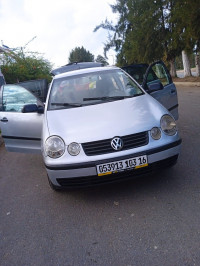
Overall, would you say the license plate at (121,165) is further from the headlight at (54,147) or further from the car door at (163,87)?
the car door at (163,87)

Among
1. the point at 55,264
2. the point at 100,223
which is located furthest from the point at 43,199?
the point at 55,264

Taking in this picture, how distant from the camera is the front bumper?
3.00 m

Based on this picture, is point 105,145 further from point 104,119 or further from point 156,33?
point 156,33

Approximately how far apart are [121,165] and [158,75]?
10.6 ft

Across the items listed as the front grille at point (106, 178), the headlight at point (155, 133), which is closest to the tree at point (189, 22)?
the headlight at point (155, 133)

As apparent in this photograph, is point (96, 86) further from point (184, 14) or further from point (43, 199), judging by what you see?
point (184, 14)

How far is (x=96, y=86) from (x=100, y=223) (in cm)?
223

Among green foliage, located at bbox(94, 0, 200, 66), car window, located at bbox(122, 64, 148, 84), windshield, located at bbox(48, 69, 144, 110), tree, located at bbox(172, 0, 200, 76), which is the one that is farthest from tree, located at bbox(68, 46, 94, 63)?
windshield, located at bbox(48, 69, 144, 110)

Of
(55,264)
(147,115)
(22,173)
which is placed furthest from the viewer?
(22,173)

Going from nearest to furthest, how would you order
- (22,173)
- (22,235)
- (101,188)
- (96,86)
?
(22,235) < (101,188) < (96,86) < (22,173)

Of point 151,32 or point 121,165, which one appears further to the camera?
point 151,32

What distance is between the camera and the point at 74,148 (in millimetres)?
3082

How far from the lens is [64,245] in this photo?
2564 mm

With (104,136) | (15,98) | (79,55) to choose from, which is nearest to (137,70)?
(15,98)
